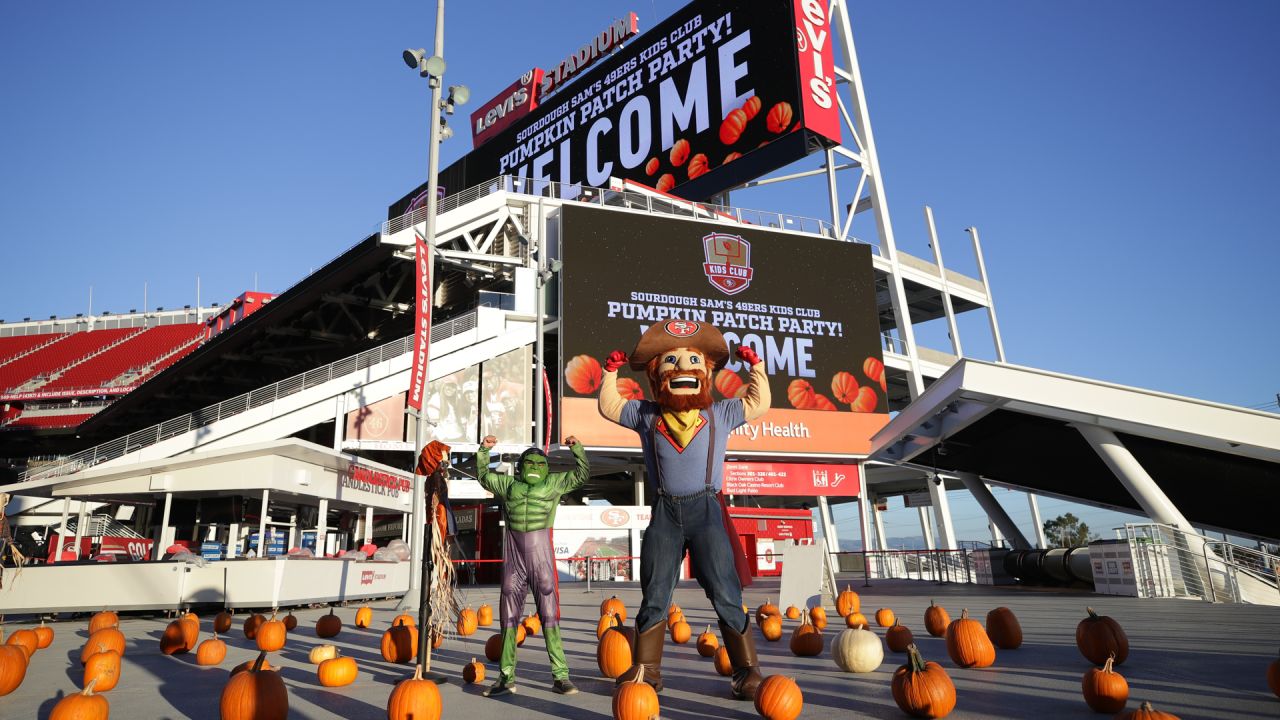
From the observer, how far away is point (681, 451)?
19.1ft

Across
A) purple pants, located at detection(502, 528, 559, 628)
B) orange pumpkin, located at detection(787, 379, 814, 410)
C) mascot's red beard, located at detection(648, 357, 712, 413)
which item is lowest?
purple pants, located at detection(502, 528, 559, 628)

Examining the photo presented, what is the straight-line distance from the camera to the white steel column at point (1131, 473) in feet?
43.1

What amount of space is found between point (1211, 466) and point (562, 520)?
22843mm

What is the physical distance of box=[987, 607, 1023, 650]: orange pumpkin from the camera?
717 cm

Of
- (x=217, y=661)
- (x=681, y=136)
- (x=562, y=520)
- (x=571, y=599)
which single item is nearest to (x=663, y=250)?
(x=681, y=136)

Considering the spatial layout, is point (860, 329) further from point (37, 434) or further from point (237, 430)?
point (37, 434)

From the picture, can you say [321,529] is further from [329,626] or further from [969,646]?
[969,646]

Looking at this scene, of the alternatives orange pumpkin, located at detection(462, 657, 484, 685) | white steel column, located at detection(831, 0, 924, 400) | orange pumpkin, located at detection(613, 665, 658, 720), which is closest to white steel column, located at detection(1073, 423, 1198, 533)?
orange pumpkin, located at detection(462, 657, 484, 685)

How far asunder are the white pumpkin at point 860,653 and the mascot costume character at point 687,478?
4.10 feet

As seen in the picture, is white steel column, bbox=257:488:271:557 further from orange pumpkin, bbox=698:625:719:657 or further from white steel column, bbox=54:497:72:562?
orange pumpkin, bbox=698:625:719:657

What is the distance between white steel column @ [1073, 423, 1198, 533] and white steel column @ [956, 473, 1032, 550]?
6407mm

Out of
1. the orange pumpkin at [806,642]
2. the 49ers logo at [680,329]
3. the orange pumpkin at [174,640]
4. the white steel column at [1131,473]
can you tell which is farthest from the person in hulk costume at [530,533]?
the white steel column at [1131,473]

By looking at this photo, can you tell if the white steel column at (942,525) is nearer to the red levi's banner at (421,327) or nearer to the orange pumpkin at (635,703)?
the red levi's banner at (421,327)

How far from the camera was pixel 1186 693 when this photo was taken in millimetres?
4840
